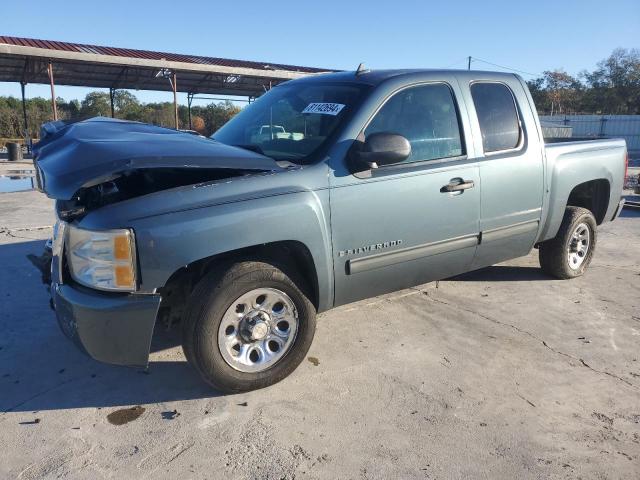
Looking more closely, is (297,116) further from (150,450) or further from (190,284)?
(150,450)

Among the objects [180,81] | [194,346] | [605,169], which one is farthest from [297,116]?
[180,81]

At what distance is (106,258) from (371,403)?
1.67m

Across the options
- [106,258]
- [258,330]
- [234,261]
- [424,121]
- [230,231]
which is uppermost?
[424,121]

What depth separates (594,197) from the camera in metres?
5.38

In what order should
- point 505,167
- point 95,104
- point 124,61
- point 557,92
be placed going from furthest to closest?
point 557,92 → point 95,104 → point 124,61 → point 505,167

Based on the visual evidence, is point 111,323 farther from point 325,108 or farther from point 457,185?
point 457,185

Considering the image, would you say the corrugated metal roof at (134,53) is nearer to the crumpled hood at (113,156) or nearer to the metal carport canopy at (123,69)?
the metal carport canopy at (123,69)

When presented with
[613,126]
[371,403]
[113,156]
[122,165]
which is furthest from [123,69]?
[613,126]

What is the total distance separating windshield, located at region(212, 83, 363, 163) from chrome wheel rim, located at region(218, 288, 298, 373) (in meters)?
0.93

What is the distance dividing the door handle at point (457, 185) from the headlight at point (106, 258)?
2.19 meters

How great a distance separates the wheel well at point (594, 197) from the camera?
5.25 meters

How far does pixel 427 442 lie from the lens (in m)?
2.59

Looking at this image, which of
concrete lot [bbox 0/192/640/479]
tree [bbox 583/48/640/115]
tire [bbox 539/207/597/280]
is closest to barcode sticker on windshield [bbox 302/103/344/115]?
concrete lot [bbox 0/192/640/479]

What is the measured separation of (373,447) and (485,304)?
2322mm
